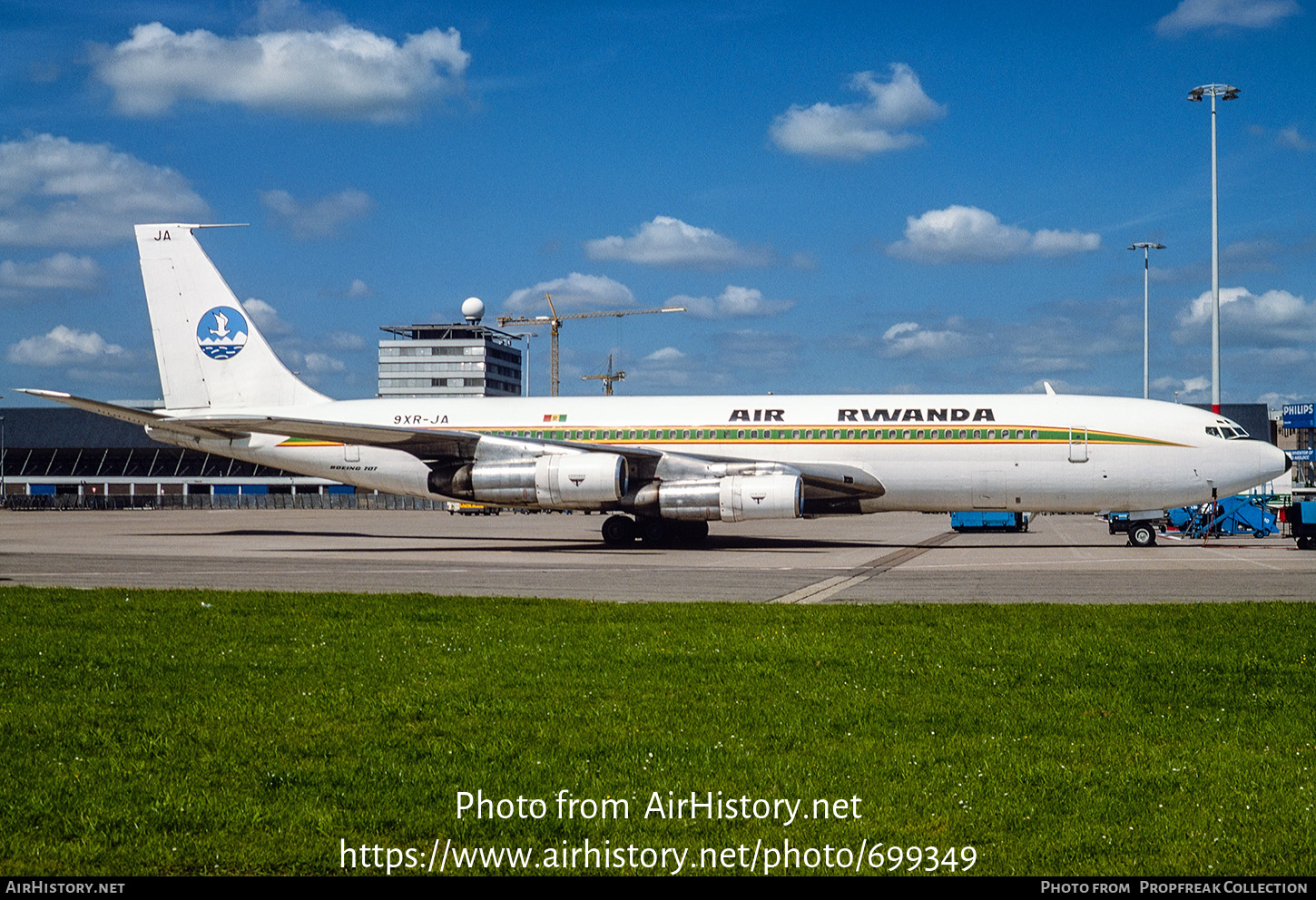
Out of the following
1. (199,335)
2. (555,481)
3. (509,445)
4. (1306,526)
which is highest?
(199,335)

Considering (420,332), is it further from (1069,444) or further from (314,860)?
(314,860)

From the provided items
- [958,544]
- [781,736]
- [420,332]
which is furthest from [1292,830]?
[420,332]

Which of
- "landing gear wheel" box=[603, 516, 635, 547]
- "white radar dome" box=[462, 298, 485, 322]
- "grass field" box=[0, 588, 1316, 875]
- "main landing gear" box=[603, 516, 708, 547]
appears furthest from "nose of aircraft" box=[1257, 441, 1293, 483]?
"white radar dome" box=[462, 298, 485, 322]

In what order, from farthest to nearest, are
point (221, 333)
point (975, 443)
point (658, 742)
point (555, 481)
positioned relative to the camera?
point (221, 333), point (975, 443), point (555, 481), point (658, 742)

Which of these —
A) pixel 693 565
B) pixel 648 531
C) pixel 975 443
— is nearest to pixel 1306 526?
pixel 975 443

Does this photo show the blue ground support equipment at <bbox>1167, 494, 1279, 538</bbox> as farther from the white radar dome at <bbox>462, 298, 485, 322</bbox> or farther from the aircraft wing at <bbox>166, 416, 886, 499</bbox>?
the white radar dome at <bbox>462, 298, 485, 322</bbox>

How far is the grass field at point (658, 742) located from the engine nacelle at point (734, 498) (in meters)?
14.6

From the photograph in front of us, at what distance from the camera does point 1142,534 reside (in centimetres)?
3116

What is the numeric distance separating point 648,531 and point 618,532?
993 mm

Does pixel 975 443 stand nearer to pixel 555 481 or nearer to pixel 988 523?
pixel 555 481

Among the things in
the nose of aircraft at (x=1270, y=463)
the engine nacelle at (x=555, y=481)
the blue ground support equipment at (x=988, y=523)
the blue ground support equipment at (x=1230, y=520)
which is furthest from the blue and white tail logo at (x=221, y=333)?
the blue ground support equipment at (x=1230, y=520)

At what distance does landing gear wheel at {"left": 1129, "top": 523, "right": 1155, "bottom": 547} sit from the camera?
102ft

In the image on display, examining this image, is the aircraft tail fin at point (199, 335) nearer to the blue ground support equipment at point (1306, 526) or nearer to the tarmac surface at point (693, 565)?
the tarmac surface at point (693, 565)

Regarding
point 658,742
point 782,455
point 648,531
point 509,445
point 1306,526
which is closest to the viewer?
point 658,742
